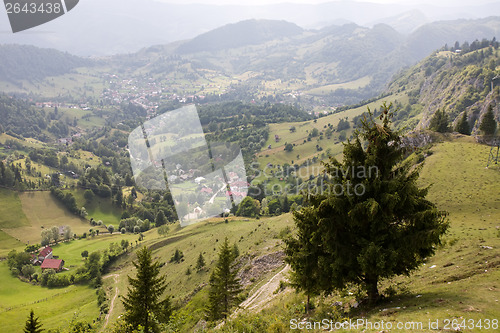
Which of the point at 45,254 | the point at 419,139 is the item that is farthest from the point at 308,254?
the point at 45,254

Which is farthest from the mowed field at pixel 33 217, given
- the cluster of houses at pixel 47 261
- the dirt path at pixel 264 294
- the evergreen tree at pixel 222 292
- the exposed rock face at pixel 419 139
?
the exposed rock face at pixel 419 139

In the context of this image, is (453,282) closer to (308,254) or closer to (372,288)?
(372,288)

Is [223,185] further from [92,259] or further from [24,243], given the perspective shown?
[24,243]

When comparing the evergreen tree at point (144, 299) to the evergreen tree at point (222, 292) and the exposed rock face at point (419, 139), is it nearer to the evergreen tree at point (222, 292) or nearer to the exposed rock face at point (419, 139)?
the evergreen tree at point (222, 292)

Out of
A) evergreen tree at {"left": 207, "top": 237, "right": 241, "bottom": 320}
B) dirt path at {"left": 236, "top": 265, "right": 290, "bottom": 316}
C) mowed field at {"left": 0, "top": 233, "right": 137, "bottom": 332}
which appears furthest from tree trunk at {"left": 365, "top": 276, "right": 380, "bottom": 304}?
mowed field at {"left": 0, "top": 233, "right": 137, "bottom": 332}

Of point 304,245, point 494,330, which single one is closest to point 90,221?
point 304,245

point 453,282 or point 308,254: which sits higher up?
point 308,254
